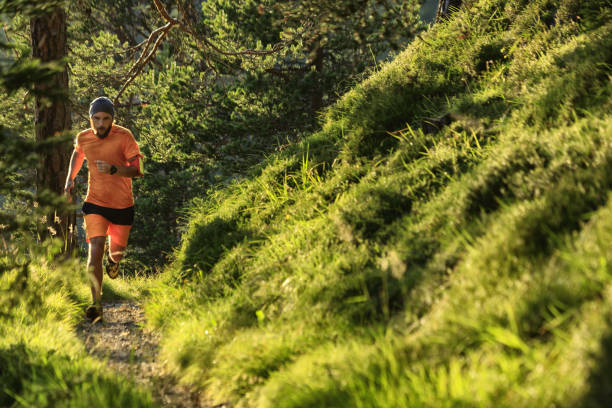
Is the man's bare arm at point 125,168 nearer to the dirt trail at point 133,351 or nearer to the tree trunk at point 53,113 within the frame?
the dirt trail at point 133,351

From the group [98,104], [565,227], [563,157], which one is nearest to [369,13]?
[563,157]

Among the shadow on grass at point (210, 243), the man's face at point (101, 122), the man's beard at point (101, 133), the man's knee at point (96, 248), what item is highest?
the man's face at point (101, 122)

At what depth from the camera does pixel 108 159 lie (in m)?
5.38

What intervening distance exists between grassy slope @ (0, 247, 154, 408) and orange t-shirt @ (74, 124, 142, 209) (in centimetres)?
146

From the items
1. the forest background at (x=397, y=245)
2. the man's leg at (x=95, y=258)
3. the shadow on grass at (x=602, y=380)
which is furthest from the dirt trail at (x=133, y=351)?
the shadow on grass at (x=602, y=380)

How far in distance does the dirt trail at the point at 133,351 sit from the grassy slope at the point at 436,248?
14 cm

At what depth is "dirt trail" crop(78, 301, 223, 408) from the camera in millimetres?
3043

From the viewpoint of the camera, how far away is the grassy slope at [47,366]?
8.29 feet

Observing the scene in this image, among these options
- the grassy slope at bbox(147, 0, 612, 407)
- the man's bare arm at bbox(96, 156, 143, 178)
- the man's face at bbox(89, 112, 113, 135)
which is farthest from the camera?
the man's face at bbox(89, 112, 113, 135)

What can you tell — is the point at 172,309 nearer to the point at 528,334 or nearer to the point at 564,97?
the point at 528,334

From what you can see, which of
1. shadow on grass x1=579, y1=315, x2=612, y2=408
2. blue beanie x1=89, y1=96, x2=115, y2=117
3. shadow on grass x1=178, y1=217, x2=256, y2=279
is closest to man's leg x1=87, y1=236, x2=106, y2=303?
shadow on grass x1=178, y1=217, x2=256, y2=279

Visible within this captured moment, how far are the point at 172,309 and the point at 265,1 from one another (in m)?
13.0

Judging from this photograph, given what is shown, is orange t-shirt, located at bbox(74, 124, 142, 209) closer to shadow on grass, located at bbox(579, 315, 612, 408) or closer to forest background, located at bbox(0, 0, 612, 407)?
forest background, located at bbox(0, 0, 612, 407)

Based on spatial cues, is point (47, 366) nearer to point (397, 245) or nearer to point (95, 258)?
point (95, 258)
